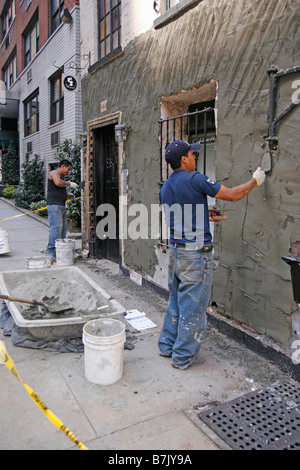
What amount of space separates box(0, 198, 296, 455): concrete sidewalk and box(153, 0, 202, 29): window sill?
158 inches

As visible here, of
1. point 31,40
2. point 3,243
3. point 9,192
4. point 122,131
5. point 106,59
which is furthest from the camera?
point 9,192

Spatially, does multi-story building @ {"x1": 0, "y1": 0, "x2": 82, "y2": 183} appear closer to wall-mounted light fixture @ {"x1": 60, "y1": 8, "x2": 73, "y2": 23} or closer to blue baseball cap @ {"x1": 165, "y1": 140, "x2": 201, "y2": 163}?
wall-mounted light fixture @ {"x1": 60, "y1": 8, "x2": 73, "y2": 23}

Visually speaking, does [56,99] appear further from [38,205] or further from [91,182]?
[91,182]

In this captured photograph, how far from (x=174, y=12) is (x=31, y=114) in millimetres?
14421

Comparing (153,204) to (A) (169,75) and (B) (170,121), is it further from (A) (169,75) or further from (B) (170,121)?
(A) (169,75)

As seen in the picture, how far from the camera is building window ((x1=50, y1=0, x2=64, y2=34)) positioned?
41.5 feet

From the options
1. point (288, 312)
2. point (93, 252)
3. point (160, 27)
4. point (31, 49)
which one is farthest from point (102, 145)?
point (31, 49)

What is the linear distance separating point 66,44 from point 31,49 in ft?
20.2

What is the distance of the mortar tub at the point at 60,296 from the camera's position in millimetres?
3832

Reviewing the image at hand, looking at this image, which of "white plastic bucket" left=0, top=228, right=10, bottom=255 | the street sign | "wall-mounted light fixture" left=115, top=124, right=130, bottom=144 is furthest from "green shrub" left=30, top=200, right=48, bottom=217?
"wall-mounted light fixture" left=115, top=124, right=130, bottom=144

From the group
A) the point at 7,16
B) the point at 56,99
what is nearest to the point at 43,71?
the point at 56,99

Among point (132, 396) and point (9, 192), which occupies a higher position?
point (9, 192)

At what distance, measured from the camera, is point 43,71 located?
48.0 feet

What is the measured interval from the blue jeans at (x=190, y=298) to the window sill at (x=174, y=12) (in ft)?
10.2
